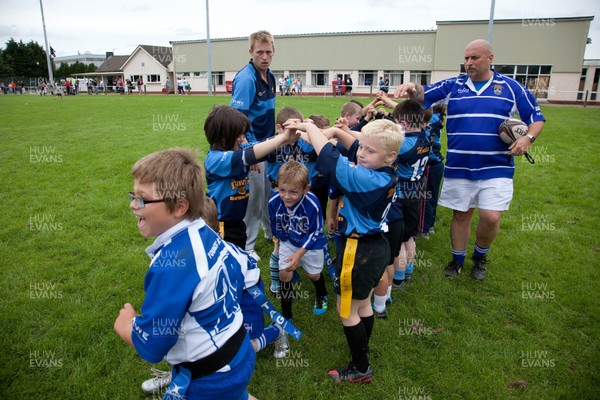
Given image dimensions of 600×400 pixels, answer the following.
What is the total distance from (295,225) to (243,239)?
1.98 ft

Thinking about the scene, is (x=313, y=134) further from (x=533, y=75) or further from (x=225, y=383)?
(x=533, y=75)

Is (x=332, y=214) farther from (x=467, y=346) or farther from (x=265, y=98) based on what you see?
(x=467, y=346)

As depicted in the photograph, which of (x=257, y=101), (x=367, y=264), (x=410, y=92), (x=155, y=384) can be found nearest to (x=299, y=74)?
(x=410, y=92)

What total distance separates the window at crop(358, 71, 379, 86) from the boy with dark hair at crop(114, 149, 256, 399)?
Result: 4472 cm

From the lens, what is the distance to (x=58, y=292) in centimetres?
424

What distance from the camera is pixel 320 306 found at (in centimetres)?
409

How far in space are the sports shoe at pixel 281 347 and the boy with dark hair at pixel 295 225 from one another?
1.36 feet

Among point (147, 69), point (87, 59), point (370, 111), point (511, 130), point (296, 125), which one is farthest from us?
point (87, 59)

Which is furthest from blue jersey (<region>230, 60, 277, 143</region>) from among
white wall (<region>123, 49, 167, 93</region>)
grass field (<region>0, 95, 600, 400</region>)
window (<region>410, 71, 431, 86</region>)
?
white wall (<region>123, 49, 167, 93</region>)

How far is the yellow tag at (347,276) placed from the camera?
2.87 meters

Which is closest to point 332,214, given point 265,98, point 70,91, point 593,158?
point 265,98

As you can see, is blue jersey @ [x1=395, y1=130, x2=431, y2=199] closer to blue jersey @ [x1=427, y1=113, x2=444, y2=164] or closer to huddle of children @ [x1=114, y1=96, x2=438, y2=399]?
huddle of children @ [x1=114, y1=96, x2=438, y2=399]

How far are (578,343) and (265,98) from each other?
14.3 ft

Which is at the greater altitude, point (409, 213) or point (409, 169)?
point (409, 169)
